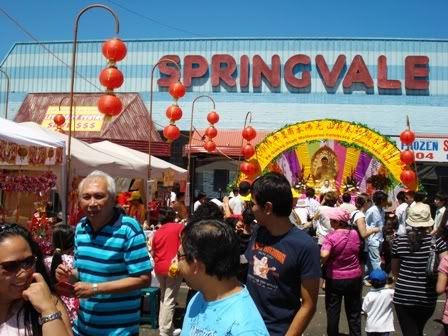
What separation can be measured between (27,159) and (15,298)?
203 inches

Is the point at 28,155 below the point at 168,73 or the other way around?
below

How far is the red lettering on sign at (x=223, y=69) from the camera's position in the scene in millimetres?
29125

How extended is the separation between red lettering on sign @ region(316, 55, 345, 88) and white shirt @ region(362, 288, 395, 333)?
79.9ft

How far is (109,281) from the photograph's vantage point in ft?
9.77

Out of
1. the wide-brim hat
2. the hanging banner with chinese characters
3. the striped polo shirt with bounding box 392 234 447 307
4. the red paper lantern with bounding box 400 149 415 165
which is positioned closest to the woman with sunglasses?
the striped polo shirt with bounding box 392 234 447 307

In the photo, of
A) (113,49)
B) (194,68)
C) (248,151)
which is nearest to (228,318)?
(113,49)

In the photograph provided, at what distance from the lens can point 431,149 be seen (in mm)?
21281

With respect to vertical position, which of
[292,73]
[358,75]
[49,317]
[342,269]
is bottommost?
[342,269]

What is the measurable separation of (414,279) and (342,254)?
2.99ft

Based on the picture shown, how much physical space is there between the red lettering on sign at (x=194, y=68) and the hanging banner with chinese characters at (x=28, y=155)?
22587 mm

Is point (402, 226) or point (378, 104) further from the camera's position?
point (378, 104)

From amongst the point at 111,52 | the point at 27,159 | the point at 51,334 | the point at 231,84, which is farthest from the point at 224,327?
the point at 231,84

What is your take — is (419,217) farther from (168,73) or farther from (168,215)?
(168,73)

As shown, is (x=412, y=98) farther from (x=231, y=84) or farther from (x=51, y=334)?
(x=51, y=334)
